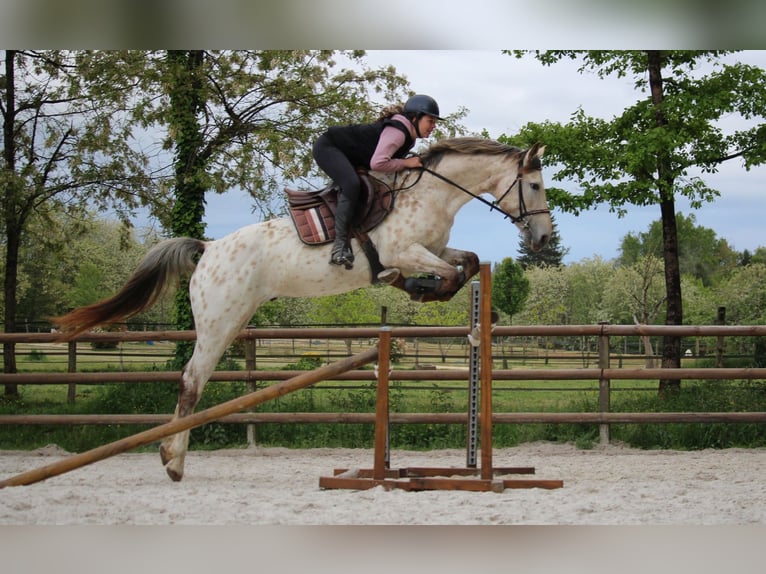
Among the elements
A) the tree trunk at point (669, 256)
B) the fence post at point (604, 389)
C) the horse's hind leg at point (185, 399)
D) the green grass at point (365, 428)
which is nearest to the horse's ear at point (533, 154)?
the horse's hind leg at point (185, 399)

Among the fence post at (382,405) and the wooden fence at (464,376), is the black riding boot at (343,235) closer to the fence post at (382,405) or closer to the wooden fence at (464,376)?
the fence post at (382,405)

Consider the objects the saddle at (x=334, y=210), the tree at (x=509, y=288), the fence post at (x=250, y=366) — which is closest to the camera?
the saddle at (x=334, y=210)

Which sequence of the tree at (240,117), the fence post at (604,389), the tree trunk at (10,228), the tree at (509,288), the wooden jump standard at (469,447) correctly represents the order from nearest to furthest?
the wooden jump standard at (469,447), the fence post at (604,389), the tree at (240,117), the tree trunk at (10,228), the tree at (509,288)

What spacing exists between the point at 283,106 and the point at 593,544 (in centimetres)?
501

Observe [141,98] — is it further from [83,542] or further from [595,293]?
[595,293]

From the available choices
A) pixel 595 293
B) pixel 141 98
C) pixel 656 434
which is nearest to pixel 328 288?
pixel 656 434

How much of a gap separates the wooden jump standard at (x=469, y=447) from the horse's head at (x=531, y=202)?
1.14 feet

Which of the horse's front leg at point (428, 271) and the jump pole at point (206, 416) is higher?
the horse's front leg at point (428, 271)

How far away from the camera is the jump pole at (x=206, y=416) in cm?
375

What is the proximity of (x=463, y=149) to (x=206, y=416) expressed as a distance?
1.82 meters

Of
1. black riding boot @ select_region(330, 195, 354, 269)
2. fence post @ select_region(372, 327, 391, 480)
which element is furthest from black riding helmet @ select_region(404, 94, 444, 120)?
fence post @ select_region(372, 327, 391, 480)

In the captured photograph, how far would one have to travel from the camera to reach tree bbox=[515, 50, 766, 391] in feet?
23.8

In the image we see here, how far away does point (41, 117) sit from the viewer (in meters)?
8.21

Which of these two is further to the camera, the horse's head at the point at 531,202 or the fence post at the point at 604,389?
the fence post at the point at 604,389
